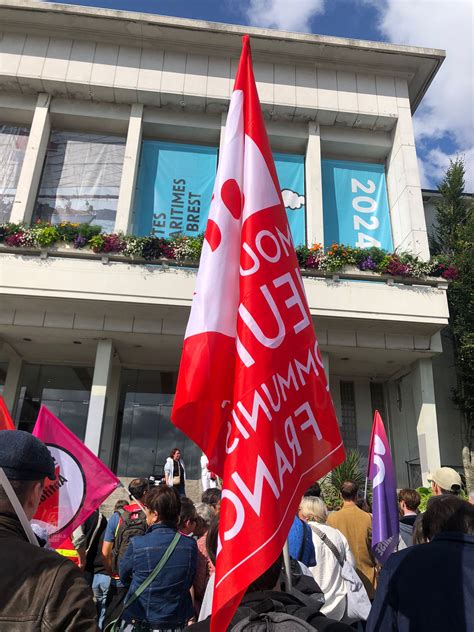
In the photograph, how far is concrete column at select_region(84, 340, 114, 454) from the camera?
12.9 meters

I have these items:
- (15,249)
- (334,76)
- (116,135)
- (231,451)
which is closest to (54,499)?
(231,451)

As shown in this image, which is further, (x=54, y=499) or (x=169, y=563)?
(x=54, y=499)

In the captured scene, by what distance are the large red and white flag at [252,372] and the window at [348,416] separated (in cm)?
1418

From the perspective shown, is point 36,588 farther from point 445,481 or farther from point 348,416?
point 348,416

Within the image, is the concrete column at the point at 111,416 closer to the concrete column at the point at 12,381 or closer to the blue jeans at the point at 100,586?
the concrete column at the point at 12,381

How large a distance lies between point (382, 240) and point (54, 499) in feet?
46.2

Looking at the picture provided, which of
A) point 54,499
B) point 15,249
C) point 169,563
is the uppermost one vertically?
point 15,249

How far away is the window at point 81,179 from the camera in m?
15.5

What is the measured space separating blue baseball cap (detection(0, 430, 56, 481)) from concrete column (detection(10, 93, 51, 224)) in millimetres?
13762

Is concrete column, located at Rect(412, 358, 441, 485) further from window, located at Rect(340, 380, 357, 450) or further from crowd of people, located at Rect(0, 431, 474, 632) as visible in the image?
crowd of people, located at Rect(0, 431, 474, 632)

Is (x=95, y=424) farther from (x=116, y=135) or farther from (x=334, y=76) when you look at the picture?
(x=334, y=76)

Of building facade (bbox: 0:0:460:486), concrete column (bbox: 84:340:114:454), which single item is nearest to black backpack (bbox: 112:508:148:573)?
concrete column (bbox: 84:340:114:454)

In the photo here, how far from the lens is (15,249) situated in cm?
1335

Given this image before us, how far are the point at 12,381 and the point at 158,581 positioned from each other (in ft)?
47.7
